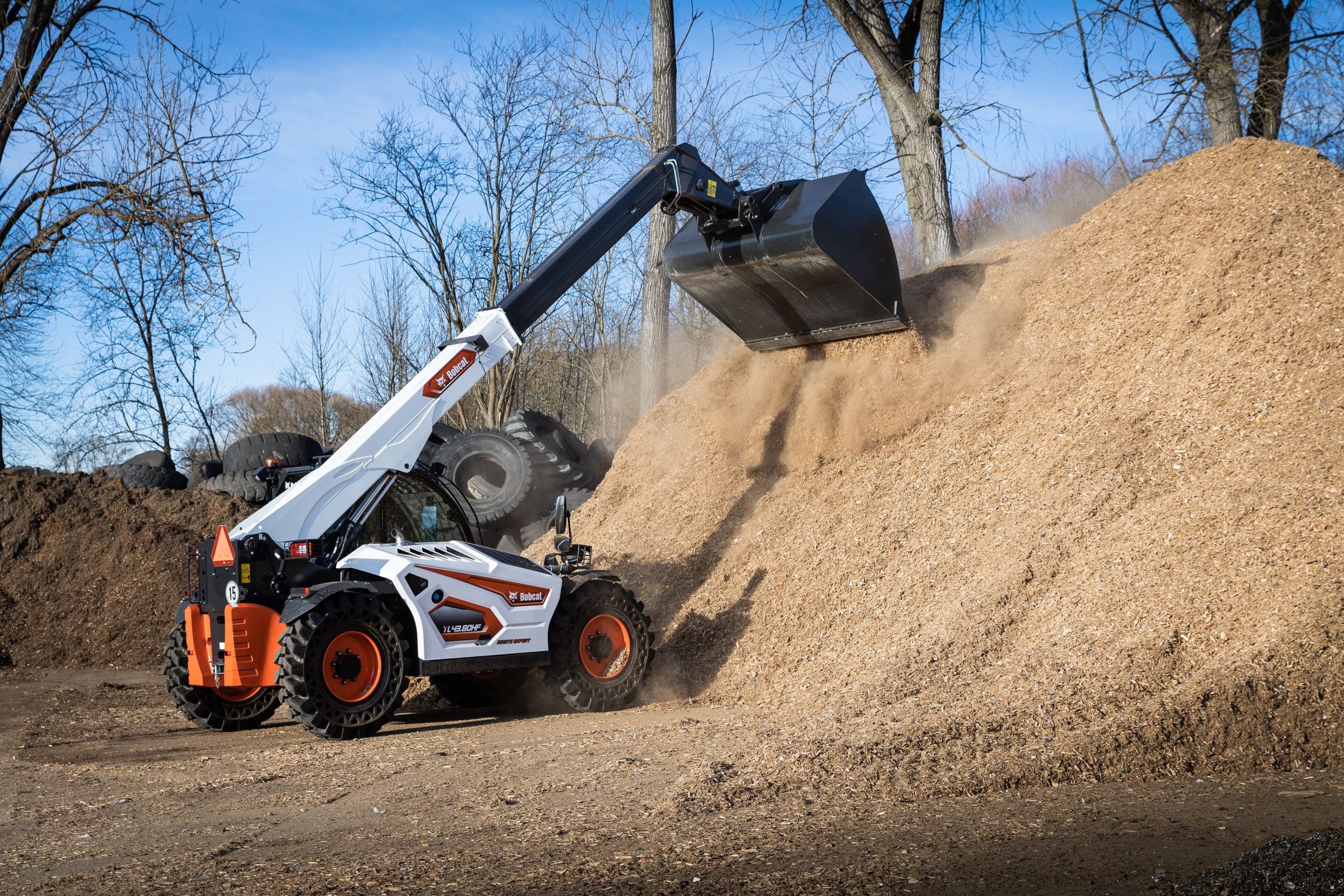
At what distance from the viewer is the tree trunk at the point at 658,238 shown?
15422 mm

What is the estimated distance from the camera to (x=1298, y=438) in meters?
7.68

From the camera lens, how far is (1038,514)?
8.45 meters

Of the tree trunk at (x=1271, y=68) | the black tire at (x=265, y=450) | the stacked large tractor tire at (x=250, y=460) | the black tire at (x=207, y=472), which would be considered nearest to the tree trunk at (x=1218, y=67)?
the tree trunk at (x=1271, y=68)

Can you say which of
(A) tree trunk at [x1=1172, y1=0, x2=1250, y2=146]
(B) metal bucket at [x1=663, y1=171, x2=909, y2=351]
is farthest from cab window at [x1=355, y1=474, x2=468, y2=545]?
(A) tree trunk at [x1=1172, y1=0, x2=1250, y2=146]

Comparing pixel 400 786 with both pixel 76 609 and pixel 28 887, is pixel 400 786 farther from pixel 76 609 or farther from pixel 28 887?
pixel 76 609

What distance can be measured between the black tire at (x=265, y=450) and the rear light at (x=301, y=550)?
1011cm

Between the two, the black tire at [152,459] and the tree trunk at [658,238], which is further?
the black tire at [152,459]

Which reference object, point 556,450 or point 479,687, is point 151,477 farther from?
point 479,687

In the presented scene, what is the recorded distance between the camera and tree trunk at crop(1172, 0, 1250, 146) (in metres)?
12.9

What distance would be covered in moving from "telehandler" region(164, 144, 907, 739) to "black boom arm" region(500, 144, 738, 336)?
2cm

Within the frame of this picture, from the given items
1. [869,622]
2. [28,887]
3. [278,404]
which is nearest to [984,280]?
[869,622]

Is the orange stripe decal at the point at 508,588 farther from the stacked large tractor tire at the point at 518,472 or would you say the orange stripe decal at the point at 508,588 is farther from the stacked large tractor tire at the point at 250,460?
the stacked large tractor tire at the point at 250,460

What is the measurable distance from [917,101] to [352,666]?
1120 cm

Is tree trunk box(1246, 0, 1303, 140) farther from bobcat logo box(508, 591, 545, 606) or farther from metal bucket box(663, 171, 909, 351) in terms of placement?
bobcat logo box(508, 591, 545, 606)
